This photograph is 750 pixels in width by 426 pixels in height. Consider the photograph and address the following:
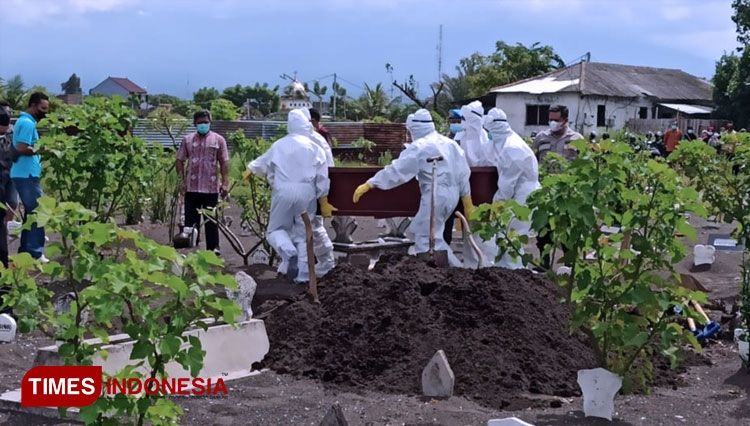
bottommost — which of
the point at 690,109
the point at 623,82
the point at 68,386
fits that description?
the point at 68,386

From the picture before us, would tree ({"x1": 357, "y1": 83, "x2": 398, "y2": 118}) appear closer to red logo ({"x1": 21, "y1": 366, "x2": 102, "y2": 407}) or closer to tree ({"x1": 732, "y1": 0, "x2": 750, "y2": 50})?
tree ({"x1": 732, "y1": 0, "x2": 750, "y2": 50})

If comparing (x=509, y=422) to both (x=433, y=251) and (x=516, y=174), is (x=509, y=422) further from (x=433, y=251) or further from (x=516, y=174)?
(x=516, y=174)

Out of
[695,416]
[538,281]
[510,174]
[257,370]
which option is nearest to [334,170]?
[510,174]

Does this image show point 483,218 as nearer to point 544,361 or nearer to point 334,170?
point 544,361

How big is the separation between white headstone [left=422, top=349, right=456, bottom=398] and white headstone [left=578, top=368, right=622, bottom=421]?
31.2 inches

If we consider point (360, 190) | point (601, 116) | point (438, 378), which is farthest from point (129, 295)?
point (601, 116)

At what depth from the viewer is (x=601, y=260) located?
6.04m

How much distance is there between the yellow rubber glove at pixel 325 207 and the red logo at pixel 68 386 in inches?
189

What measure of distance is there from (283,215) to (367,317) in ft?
9.03

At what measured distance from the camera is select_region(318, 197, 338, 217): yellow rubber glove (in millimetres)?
10211

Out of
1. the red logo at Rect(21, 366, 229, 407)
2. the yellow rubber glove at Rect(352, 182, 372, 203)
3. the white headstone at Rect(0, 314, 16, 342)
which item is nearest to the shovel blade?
the yellow rubber glove at Rect(352, 182, 372, 203)

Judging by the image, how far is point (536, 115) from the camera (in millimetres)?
45844

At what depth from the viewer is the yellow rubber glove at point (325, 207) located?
1021 cm

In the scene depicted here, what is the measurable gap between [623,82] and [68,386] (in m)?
47.1
